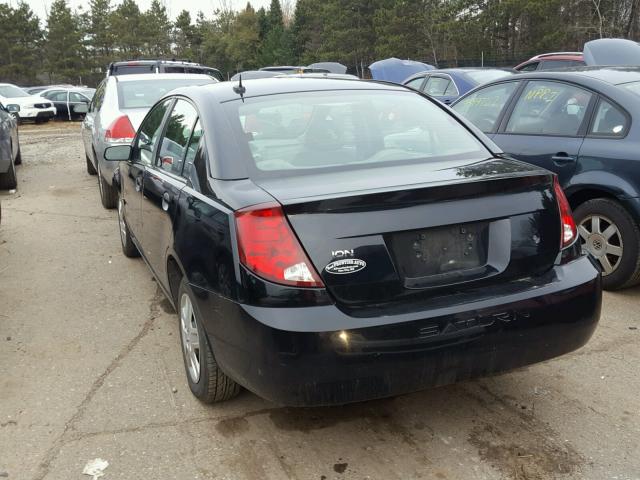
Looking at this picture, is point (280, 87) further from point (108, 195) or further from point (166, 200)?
point (108, 195)

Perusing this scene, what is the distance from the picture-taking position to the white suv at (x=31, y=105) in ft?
77.4

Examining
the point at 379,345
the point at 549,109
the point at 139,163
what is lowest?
the point at 379,345

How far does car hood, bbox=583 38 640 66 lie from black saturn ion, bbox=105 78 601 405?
5.37 m

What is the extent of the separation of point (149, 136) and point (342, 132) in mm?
1897

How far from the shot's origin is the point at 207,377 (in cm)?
310

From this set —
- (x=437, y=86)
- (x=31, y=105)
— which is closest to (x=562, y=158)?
(x=437, y=86)

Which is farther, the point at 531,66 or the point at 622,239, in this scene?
the point at 531,66

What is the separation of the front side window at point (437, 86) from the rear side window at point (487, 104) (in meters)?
5.26

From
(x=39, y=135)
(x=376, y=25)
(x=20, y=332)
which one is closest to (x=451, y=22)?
(x=376, y=25)

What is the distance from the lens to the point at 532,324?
2.66 meters

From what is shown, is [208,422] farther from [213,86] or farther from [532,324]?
[213,86]

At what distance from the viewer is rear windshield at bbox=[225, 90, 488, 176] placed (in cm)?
305

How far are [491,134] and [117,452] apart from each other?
4.24m

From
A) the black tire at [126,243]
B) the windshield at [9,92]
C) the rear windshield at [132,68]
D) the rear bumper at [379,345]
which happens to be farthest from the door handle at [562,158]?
the windshield at [9,92]
